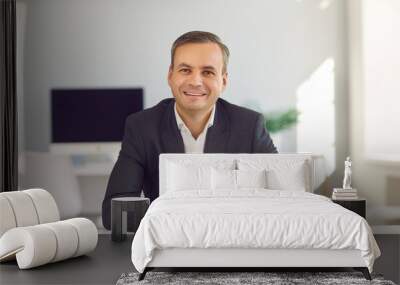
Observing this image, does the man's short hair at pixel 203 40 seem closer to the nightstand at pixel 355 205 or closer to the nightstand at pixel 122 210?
the nightstand at pixel 122 210

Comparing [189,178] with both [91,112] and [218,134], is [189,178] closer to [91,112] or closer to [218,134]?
[218,134]

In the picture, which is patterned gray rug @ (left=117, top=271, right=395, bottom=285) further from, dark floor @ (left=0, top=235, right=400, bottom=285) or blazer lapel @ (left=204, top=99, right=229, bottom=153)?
blazer lapel @ (left=204, top=99, right=229, bottom=153)

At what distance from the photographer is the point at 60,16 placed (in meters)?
8.01

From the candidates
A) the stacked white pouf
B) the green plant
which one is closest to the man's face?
the green plant

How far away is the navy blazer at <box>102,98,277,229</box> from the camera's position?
306 inches

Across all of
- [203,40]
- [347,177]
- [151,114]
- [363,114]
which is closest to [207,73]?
[203,40]

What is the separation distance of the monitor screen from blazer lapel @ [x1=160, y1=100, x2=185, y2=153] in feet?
1.09

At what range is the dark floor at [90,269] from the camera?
5.26m

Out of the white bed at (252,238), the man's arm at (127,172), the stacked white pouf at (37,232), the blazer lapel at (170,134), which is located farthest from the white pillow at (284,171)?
the stacked white pouf at (37,232)

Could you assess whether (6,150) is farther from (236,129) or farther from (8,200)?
(236,129)

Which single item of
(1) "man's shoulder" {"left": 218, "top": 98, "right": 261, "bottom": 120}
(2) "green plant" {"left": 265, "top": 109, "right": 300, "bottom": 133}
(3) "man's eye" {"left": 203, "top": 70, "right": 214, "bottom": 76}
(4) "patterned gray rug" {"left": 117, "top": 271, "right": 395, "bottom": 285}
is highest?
(3) "man's eye" {"left": 203, "top": 70, "right": 214, "bottom": 76}

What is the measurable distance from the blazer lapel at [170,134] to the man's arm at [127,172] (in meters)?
0.27

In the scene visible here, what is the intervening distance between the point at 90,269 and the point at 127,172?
224cm

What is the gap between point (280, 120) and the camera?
7906 mm
